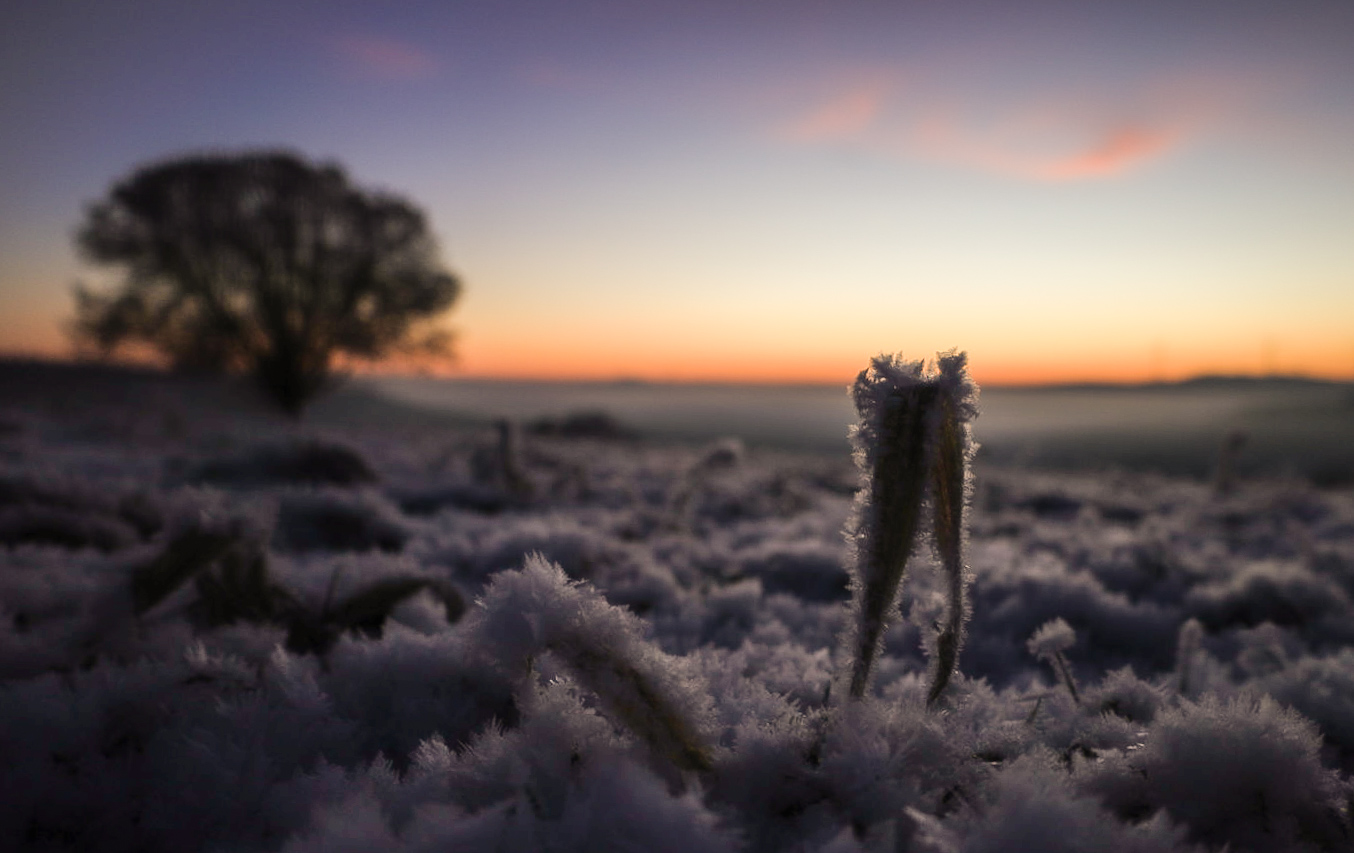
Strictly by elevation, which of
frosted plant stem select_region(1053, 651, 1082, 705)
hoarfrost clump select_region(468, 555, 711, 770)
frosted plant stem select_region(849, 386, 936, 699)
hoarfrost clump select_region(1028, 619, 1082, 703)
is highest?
frosted plant stem select_region(849, 386, 936, 699)

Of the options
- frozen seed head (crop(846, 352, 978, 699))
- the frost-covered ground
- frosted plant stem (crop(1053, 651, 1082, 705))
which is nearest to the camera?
the frost-covered ground

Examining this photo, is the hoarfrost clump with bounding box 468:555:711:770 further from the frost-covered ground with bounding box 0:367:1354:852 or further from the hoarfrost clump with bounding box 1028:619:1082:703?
the hoarfrost clump with bounding box 1028:619:1082:703

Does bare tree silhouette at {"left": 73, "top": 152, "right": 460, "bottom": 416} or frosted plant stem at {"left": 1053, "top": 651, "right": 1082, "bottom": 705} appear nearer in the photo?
frosted plant stem at {"left": 1053, "top": 651, "right": 1082, "bottom": 705}

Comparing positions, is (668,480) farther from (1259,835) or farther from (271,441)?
(1259,835)

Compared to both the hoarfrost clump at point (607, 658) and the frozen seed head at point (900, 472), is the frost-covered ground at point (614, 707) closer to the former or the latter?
the hoarfrost clump at point (607, 658)

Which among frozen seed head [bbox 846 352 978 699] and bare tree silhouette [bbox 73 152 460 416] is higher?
bare tree silhouette [bbox 73 152 460 416]

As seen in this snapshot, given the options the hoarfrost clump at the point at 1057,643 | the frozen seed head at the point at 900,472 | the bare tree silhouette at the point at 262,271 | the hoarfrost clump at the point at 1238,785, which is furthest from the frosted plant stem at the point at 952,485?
the bare tree silhouette at the point at 262,271

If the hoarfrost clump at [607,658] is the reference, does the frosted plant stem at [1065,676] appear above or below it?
below

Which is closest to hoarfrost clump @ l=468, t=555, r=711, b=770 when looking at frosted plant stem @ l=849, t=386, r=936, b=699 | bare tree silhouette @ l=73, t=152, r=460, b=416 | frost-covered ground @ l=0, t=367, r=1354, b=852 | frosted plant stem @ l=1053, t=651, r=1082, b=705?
frost-covered ground @ l=0, t=367, r=1354, b=852

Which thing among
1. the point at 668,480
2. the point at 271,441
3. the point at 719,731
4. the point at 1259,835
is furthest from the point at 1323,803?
the point at 271,441
